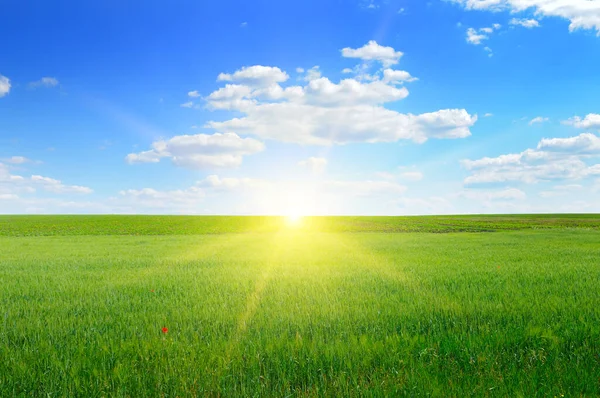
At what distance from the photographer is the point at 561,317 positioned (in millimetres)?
7395

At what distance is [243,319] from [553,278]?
33.1ft

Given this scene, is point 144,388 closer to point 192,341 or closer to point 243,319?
point 192,341

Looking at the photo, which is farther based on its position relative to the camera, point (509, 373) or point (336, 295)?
point (336, 295)

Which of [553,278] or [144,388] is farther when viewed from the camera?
[553,278]

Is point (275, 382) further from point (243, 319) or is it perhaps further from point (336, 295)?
point (336, 295)

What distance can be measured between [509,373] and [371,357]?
173 centimetres

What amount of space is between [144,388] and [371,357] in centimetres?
297

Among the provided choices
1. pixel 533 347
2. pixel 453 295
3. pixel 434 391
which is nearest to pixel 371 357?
pixel 434 391

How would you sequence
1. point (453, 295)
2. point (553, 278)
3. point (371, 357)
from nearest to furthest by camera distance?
point (371, 357) < point (453, 295) < point (553, 278)

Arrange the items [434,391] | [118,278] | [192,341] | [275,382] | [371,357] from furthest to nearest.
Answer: [118,278] → [192,341] → [371,357] → [275,382] → [434,391]

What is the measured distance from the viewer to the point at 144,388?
4754mm

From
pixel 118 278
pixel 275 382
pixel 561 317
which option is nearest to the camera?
pixel 275 382

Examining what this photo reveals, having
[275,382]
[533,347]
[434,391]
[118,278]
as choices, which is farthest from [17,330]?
[533,347]

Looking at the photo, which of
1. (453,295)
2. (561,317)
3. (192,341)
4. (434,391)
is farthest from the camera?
(453,295)
